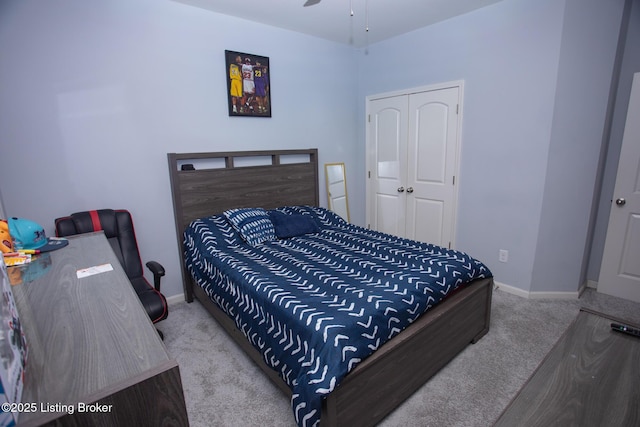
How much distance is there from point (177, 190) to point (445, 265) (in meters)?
2.32

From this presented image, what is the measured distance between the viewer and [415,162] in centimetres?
363

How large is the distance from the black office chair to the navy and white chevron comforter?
387 mm

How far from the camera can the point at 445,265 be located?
2084 millimetres

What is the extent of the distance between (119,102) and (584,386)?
131 inches

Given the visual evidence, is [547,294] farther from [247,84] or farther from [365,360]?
[247,84]

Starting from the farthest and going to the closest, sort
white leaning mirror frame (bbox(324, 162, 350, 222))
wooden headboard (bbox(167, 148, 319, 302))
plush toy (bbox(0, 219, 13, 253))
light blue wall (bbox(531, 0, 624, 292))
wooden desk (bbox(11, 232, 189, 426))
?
white leaning mirror frame (bbox(324, 162, 350, 222)) → wooden headboard (bbox(167, 148, 319, 302)) → light blue wall (bbox(531, 0, 624, 292)) → plush toy (bbox(0, 219, 13, 253)) → wooden desk (bbox(11, 232, 189, 426))

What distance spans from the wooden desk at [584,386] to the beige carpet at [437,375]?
0.62m

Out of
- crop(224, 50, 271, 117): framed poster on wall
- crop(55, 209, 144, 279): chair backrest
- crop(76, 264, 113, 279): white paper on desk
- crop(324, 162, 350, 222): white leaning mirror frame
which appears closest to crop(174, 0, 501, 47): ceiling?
crop(224, 50, 271, 117): framed poster on wall

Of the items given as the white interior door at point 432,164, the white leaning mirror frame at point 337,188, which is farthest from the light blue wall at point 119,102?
the white interior door at point 432,164

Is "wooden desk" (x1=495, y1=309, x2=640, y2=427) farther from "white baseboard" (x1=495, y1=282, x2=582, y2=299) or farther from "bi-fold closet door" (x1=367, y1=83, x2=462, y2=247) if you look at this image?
"bi-fold closet door" (x1=367, y1=83, x2=462, y2=247)

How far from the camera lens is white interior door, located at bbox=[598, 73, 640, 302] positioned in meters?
2.66

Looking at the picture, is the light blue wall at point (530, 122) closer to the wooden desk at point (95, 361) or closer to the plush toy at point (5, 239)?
the wooden desk at point (95, 361)

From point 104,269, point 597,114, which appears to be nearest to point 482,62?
point 597,114

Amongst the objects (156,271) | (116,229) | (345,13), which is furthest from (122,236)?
(345,13)
